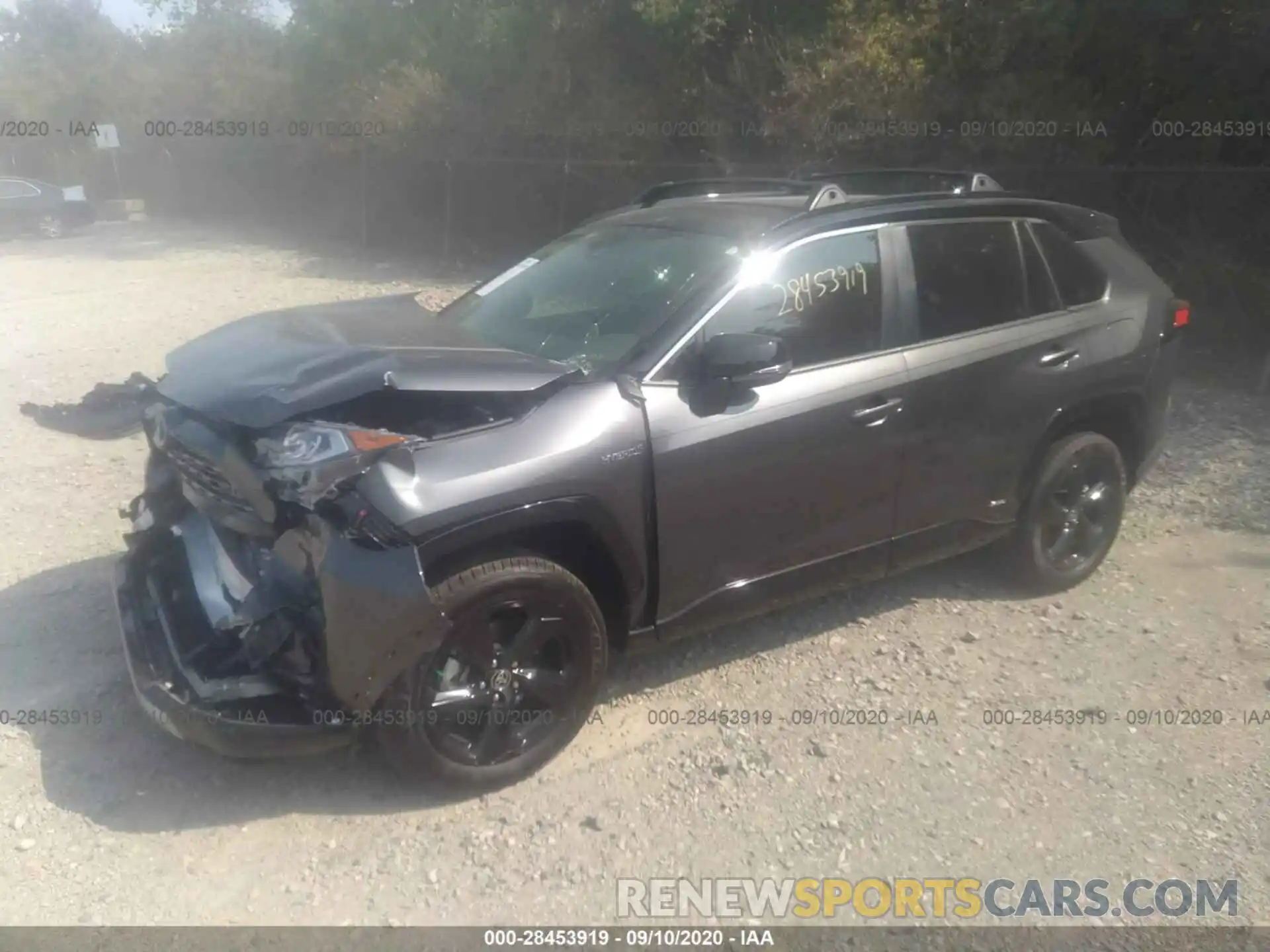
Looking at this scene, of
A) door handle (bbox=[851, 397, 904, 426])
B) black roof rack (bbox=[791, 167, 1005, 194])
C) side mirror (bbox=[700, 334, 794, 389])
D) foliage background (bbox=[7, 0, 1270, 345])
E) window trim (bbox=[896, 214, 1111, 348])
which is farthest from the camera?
foliage background (bbox=[7, 0, 1270, 345])

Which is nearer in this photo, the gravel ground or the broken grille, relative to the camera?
the gravel ground

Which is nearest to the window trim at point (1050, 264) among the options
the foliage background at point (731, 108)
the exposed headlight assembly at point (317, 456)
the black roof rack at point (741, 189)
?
the black roof rack at point (741, 189)

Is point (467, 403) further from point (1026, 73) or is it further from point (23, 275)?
point (23, 275)

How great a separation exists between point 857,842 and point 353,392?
2.12 metres

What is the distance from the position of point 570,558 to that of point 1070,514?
105 inches

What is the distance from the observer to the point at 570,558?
11.5ft

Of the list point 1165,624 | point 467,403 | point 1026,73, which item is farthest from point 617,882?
point 1026,73

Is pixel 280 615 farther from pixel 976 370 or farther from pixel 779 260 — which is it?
pixel 976 370

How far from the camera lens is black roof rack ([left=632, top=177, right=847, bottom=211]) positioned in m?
4.35

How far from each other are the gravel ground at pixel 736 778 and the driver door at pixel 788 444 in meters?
0.47

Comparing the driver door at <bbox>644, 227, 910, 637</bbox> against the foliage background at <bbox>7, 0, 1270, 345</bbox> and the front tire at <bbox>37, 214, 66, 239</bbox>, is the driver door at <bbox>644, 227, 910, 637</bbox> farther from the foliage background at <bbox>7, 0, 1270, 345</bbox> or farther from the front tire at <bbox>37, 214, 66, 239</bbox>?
the front tire at <bbox>37, 214, 66, 239</bbox>

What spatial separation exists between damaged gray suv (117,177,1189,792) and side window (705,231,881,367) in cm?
1

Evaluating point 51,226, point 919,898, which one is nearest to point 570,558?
point 919,898

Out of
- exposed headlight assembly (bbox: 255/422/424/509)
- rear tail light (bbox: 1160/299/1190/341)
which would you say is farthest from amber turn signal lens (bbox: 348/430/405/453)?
rear tail light (bbox: 1160/299/1190/341)
